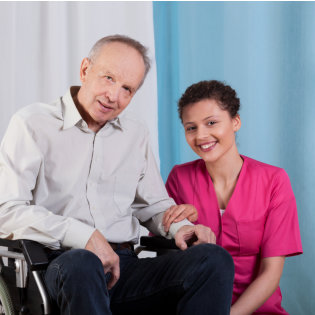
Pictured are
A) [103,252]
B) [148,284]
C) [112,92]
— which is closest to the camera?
[103,252]

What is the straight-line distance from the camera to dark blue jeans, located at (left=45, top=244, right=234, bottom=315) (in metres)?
1.12

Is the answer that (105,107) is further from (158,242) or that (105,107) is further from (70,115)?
(158,242)

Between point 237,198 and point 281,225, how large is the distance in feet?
0.57

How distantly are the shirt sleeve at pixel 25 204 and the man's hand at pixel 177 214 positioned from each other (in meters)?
0.35

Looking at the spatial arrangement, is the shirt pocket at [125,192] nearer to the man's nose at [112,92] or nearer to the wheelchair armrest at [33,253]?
the man's nose at [112,92]

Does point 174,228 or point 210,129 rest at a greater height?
point 210,129

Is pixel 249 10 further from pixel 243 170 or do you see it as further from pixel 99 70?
pixel 99 70

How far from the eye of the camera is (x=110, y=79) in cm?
Result: 150

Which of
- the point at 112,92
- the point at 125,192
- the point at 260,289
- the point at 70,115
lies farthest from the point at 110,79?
the point at 260,289

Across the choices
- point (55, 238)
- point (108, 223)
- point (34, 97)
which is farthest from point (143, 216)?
point (34, 97)

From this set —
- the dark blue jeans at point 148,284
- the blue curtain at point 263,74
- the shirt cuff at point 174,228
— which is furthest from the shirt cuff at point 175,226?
the blue curtain at point 263,74

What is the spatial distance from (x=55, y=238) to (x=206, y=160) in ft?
2.15

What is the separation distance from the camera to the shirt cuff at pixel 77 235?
1.29 metres

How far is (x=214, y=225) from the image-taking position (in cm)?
175
